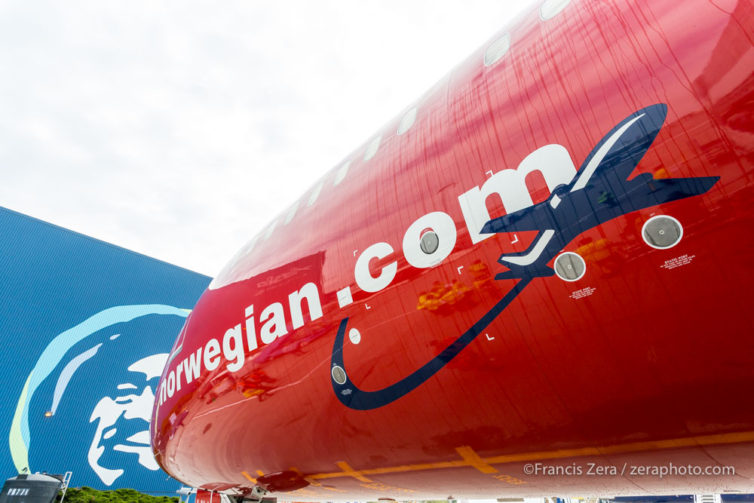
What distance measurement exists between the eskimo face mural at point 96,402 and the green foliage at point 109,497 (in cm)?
112

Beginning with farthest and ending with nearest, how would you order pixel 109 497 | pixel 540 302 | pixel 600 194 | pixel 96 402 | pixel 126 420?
pixel 126 420 → pixel 96 402 → pixel 109 497 → pixel 540 302 → pixel 600 194

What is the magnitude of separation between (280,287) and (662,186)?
8.25ft

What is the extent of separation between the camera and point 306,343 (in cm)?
290

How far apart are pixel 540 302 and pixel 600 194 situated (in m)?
0.49

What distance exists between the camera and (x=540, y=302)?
188 centimetres

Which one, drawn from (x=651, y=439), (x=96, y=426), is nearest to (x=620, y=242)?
(x=651, y=439)

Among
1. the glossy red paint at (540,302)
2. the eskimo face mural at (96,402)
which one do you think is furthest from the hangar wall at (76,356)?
the glossy red paint at (540,302)

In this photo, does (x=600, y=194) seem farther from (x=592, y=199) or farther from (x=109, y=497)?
(x=109, y=497)

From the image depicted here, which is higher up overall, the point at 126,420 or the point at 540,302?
the point at 126,420

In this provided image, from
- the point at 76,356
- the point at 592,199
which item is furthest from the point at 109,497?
the point at 592,199

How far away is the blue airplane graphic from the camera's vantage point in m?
1.60

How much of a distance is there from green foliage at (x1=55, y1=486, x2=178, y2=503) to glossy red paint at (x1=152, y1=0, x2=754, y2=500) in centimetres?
1335

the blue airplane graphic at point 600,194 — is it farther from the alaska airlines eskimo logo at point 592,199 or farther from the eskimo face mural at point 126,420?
the eskimo face mural at point 126,420

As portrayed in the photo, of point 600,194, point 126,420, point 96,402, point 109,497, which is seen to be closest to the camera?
point 600,194
